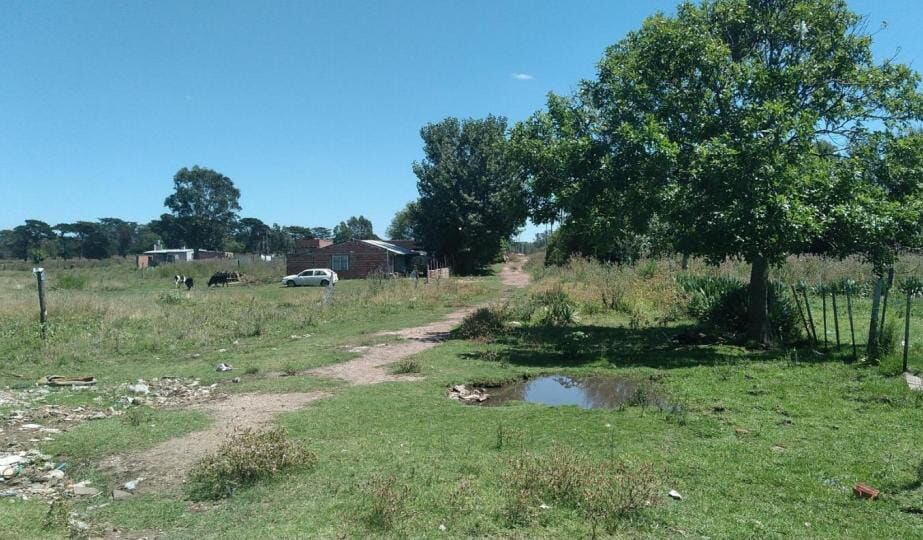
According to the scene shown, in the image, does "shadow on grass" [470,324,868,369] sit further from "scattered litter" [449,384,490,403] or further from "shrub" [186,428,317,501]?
"shrub" [186,428,317,501]

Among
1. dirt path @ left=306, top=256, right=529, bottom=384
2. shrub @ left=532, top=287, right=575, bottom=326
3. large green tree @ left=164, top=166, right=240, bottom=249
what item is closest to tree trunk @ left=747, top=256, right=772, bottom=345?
shrub @ left=532, top=287, right=575, bottom=326

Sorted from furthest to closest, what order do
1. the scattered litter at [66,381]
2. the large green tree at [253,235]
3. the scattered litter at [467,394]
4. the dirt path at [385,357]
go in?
the large green tree at [253,235]
the dirt path at [385,357]
the scattered litter at [66,381]
the scattered litter at [467,394]

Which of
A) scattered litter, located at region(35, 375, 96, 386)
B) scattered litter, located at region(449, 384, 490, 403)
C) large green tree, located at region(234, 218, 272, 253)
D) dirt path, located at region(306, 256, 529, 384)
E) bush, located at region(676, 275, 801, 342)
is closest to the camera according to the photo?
scattered litter, located at region(449, 384, 490, 403)

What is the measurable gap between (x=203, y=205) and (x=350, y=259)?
67.3 metres

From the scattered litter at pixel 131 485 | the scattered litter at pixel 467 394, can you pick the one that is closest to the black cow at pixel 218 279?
the scattered litter at pixel 467 394

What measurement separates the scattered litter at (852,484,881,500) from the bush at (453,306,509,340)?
10.6 metres

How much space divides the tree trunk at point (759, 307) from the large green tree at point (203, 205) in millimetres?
106246

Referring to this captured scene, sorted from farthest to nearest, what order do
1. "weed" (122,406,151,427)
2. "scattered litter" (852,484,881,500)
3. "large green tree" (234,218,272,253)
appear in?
1. "large green tree" (234,218,272,253)
2. "weed" (122,406,151,427)
3. "scattered litter" (852,484,881,500)

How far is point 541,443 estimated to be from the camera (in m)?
6.77

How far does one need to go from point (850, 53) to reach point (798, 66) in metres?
1.67

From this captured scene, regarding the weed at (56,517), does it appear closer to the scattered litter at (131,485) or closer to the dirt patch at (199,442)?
the scattered litter at (131,485)

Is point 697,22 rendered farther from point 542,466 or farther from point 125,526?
point 125,526

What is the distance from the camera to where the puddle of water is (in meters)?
9.08

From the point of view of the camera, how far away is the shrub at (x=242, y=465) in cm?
568
